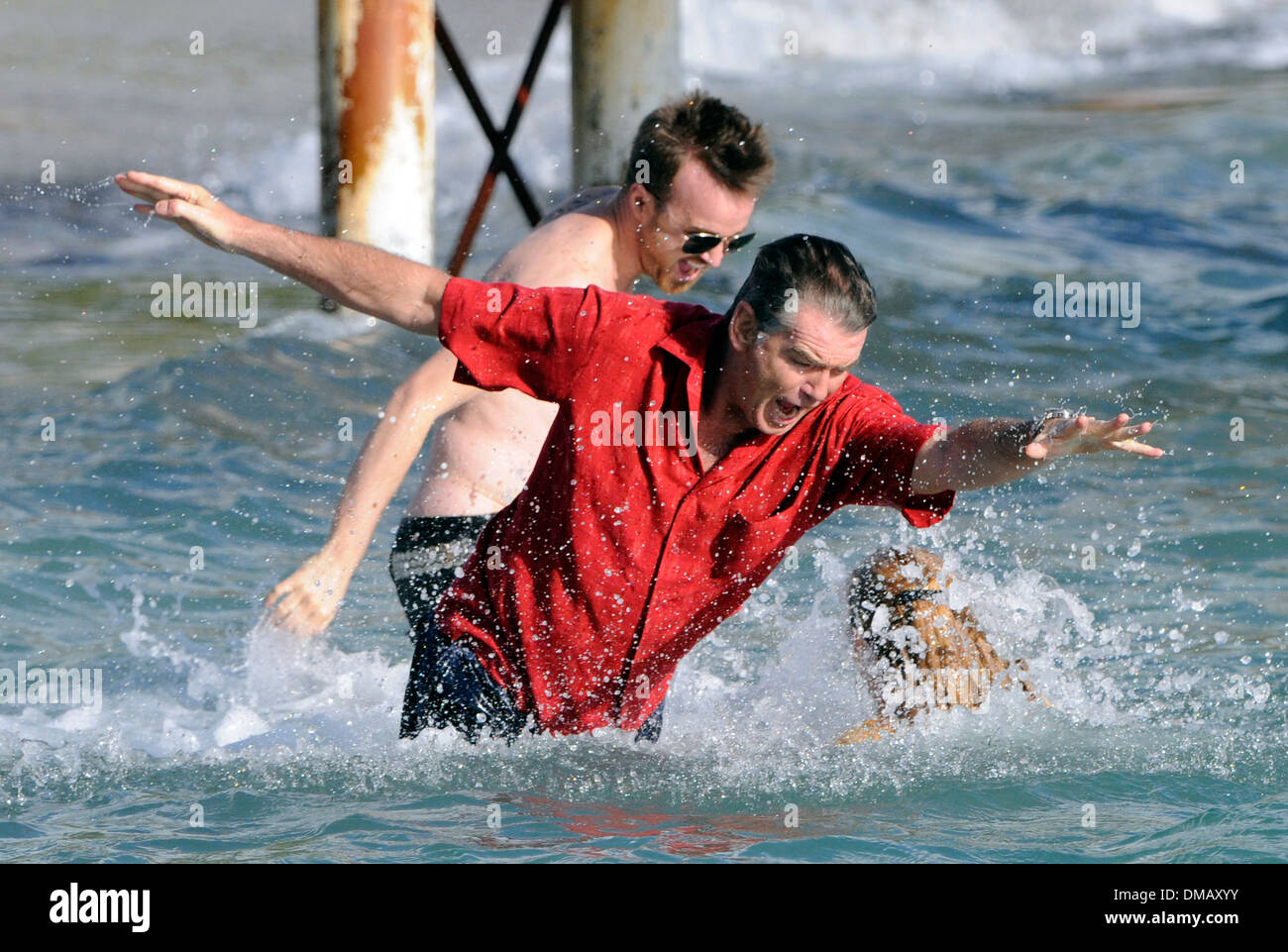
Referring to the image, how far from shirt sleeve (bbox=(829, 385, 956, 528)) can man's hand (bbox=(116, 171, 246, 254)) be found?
1.34 meters

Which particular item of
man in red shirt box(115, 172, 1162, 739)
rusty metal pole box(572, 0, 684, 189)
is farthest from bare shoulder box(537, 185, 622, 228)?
rusty metal pole box(572, 0, 684, 189)

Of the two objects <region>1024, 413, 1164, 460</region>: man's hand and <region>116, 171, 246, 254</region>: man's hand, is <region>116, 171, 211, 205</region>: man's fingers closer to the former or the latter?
<region>116, 171, 246, 254</region>: man's hand

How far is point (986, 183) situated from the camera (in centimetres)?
1294

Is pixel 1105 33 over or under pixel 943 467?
over

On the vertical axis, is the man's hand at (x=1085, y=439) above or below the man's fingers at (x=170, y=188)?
below

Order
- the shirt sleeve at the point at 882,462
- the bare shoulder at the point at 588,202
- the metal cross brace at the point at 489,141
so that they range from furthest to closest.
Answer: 1. the metal cross brace at the point at 489,141
2. the bare shoulder at the point at 588,202
3. the shirt sleeve at the point at 882,462

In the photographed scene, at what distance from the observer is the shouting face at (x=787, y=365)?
3.21 m

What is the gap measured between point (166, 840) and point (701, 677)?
1732 mm

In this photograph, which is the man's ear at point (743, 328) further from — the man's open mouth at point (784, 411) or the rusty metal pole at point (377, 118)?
the rusty metal pole at point (377, 118)

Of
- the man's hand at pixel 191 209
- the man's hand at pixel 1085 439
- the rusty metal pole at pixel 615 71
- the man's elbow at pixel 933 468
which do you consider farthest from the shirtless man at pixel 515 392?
the rusty metal pole at pixel 615 71

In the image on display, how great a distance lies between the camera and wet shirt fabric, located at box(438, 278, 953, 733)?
341 centimetres

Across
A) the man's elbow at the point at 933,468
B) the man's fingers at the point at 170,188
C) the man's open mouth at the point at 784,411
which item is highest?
the man's fingers at the point at 170,188
